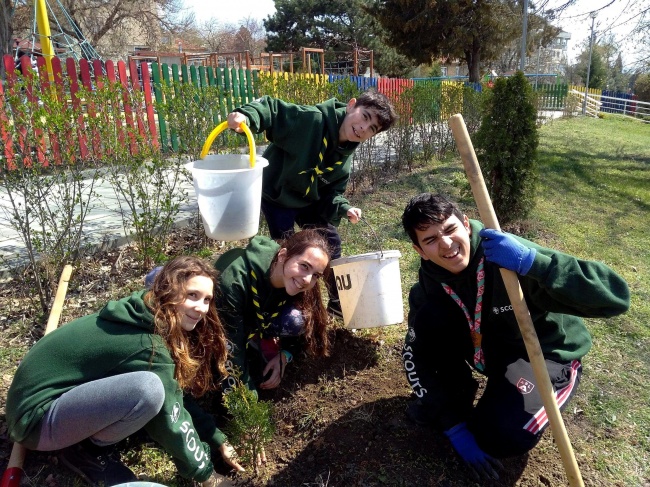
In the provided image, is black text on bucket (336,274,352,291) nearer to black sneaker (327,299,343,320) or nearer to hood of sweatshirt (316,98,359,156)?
black sneaker (327,299,343,320)

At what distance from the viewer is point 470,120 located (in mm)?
9047

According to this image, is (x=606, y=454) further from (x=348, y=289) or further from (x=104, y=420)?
(x=104, y=420)

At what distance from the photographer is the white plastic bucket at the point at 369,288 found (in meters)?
2.65

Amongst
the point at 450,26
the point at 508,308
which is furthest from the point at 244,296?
the point at 450,26

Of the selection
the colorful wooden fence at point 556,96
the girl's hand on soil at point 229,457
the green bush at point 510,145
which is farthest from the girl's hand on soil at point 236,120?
the colorful wooden fence at point 556,96

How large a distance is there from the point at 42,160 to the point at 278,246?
5.25ft

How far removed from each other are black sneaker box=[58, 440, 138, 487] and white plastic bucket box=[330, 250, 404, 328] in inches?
51.0

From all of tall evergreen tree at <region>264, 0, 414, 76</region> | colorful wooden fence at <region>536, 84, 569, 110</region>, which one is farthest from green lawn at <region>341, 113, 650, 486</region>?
tall evergreen tree at <region>264, 0, 414, 76</region>

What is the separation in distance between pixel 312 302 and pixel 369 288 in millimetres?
354

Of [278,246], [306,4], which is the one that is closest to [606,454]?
[278,246]

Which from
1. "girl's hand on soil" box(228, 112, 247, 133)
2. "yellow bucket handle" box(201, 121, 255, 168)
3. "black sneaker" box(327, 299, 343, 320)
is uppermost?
"girl's hand on soil" box(228, 112, 247, 133)

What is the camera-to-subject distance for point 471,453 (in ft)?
6.64

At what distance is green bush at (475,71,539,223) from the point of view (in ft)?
15.6

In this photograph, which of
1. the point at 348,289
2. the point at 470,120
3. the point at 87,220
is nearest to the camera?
the point at 348,289
